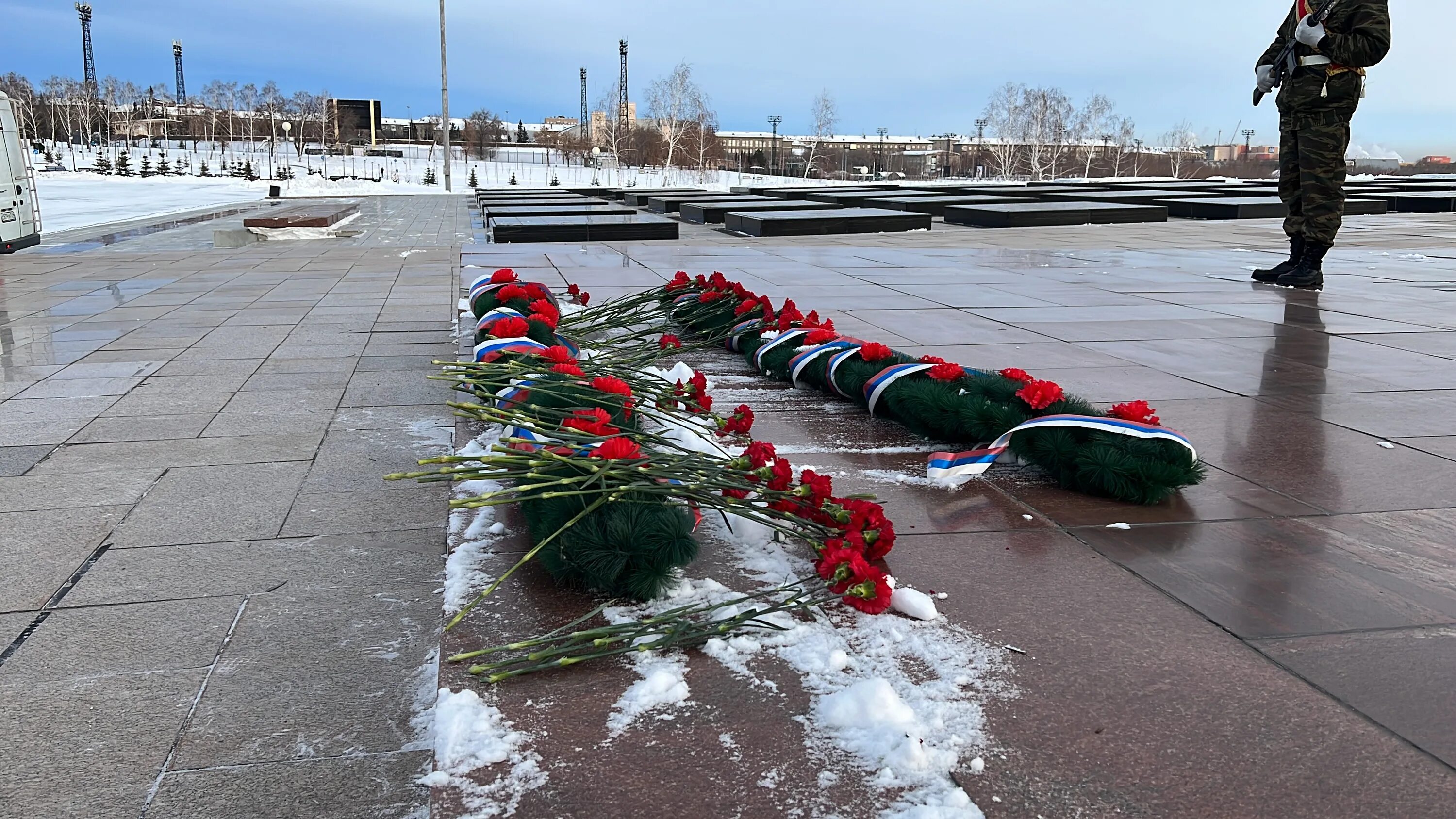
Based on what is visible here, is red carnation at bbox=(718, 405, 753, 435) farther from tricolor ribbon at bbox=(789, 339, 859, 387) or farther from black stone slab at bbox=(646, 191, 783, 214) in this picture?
black stone slab at bbox=(646, 191, 783, 214)

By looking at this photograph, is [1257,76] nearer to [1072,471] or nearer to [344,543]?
[1072,471]

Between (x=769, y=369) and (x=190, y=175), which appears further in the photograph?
(x=190, y=175)

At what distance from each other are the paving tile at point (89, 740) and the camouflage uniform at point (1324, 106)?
6.56m

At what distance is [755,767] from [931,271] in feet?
23.0

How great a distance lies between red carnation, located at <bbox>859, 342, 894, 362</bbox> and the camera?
3.43 meters

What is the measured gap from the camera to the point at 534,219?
13.0 m

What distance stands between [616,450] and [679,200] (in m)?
19.1

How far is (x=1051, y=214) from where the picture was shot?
47.0 feet

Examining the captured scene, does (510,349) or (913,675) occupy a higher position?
(510,349)

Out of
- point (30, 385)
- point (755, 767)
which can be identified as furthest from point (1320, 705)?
point (30, 385)

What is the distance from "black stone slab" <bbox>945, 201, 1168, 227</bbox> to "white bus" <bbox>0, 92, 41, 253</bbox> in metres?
11.7

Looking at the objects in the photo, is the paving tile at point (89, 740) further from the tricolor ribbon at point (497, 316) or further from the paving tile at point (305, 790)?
the tricolor ribbon at point (497, 316)

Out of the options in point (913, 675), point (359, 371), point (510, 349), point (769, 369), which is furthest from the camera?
point (359, 371)

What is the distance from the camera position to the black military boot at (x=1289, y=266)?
677 centimetres
